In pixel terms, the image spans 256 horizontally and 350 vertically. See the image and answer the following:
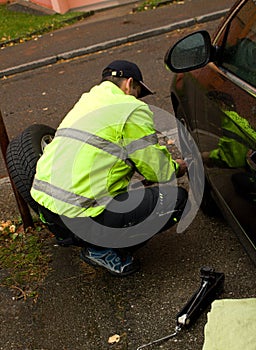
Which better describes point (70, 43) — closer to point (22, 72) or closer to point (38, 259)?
point (22, 72)

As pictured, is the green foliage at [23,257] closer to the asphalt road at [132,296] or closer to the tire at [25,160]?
the asphalt road at [132,296]

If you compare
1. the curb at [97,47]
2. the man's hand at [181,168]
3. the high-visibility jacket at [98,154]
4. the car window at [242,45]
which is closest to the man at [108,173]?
the high-visibility jacket at [98,154]

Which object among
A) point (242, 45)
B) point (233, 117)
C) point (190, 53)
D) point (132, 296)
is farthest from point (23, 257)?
point (242, 45)

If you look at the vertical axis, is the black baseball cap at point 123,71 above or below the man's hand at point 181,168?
above

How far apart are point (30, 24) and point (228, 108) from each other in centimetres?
1124

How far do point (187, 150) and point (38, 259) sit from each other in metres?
1.31

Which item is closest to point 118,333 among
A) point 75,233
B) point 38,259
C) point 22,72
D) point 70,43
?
point 75,233

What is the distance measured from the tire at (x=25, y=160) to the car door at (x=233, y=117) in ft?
3.72

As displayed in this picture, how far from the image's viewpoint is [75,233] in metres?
3.94

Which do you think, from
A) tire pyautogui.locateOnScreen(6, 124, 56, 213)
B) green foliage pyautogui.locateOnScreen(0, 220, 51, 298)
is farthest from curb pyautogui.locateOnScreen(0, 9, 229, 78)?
tire pyautogui.locateOnScreen(6, 124, 56, 213)

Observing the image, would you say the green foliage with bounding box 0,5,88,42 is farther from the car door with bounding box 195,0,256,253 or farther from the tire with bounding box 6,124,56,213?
the car door with bounding box 195,0,256,253

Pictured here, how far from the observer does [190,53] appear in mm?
3906

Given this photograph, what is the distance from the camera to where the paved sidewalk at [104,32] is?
11.1 metres

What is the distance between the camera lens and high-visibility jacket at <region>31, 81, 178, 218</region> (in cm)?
374
